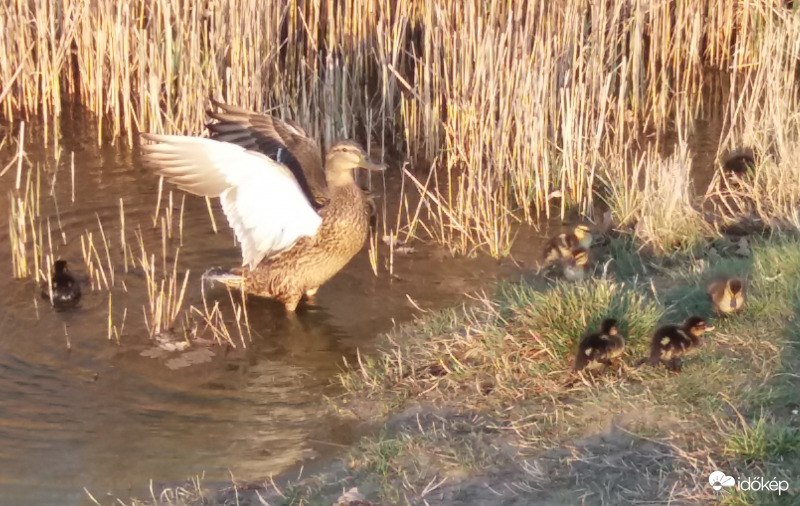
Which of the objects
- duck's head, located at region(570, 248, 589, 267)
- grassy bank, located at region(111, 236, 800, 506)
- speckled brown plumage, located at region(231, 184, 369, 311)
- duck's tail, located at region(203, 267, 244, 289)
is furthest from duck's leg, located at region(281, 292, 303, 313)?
duck's head, located at region(570, 248, 589, 267)

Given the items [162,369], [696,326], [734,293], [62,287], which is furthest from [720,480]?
[62,287]

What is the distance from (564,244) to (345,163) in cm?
129

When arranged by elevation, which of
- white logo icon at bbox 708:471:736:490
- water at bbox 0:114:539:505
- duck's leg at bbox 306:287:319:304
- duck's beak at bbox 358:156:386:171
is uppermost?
duck's beak at bbox 358:156:386:171

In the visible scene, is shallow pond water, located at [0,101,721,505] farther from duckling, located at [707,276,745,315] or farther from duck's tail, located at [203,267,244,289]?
duckling, located at [707,276,745,315]

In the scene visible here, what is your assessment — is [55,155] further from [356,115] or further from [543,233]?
[543,233]

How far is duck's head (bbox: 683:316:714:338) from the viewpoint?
14.7ft

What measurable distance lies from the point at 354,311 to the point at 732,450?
278 centimetres

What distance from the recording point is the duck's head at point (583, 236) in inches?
243

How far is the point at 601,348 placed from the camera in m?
4.34

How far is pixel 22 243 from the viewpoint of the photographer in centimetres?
627

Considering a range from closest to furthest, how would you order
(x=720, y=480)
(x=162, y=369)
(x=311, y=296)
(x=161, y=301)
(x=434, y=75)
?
(x=720, y=480) → (x=162, y=369) → (x=161, y=301) → (x=311, y=296) → (x=434, y=75)

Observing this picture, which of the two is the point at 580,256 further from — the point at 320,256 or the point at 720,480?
the point at 720,480

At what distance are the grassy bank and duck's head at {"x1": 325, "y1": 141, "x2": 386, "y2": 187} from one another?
1275 millimetres

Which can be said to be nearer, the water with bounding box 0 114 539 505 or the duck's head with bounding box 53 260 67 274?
the water with bounding box 0 114 539 505
